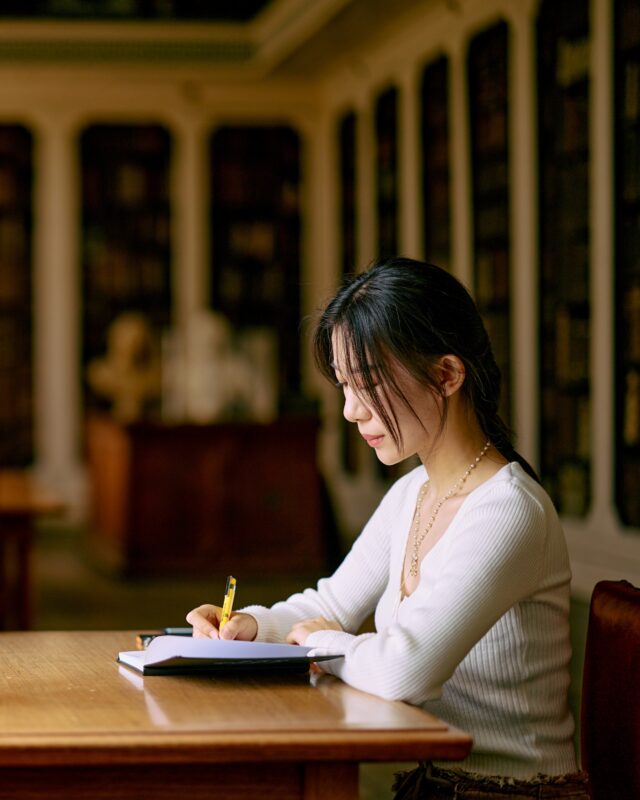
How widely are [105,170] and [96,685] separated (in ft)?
31.4

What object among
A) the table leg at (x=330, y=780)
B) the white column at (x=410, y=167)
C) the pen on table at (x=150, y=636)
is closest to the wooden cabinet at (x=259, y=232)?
the white column at (x=410, y=167)

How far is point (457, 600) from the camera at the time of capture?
172 centimetres

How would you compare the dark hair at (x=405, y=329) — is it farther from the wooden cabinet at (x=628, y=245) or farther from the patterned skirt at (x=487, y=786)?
the wooden cabinet at (x=628, y=245)

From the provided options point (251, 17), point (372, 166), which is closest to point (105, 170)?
point (251, 17)

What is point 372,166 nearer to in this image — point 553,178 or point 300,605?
point 553,178

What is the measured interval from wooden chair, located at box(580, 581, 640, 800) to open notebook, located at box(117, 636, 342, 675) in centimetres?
38

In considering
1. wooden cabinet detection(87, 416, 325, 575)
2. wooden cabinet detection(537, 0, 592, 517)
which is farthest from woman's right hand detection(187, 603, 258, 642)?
wooden cabinet detection(87, 416, 325, 575)

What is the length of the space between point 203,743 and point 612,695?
65 centimetres

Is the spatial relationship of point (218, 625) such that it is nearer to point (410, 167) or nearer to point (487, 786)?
point (487, 786)

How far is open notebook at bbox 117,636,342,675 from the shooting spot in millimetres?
1811

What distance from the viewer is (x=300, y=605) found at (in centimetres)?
223

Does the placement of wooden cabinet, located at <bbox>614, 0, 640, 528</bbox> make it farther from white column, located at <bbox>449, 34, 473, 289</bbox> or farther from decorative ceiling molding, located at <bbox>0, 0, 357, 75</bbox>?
decorative ceiling molding, located at <bbox>0, 0, 357, 75</bbox>

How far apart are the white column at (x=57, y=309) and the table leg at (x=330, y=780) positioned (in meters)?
9.63

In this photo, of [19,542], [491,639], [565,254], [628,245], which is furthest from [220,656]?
[565,254]
